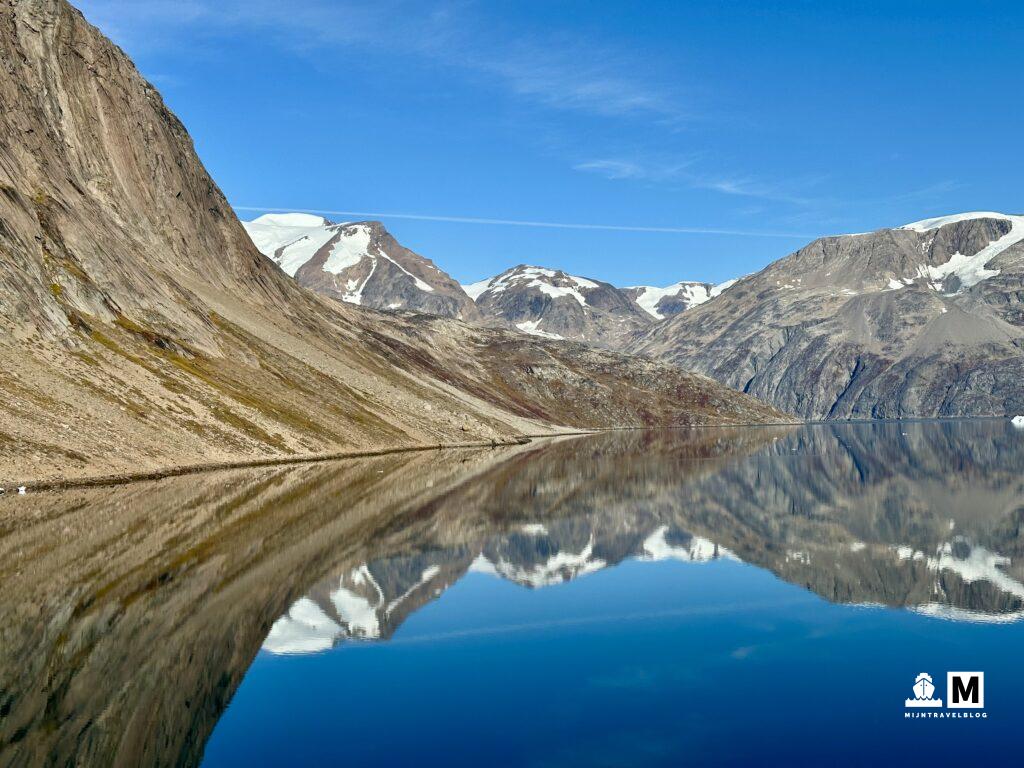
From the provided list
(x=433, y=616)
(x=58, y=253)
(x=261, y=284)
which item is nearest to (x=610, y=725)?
(x=433, y=616)

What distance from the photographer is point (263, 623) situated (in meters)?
29.0

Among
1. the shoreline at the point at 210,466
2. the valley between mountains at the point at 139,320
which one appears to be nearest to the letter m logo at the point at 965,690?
the shoreline at the point at 210,466

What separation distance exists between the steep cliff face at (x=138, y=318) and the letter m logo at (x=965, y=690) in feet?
183

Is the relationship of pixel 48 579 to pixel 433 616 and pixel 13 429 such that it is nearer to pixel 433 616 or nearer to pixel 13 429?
pixel 433 616

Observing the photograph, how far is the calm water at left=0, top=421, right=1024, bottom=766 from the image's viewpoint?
19562 mm

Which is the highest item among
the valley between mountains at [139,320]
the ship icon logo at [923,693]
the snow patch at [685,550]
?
the valley between mountains at [139,320]

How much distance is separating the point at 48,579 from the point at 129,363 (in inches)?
2436

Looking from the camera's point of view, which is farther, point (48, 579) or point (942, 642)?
point (48, 579)

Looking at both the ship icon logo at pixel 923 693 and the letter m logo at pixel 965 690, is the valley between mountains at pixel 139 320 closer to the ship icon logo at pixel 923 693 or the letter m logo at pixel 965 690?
the ship icon logo at pixel 923 693

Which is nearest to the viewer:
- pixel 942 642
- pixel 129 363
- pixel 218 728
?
pixel 218 728

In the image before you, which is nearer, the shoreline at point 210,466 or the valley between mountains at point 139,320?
the shoreline at point 210,466

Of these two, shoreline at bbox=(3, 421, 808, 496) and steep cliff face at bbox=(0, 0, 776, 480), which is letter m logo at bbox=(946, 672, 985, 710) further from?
steep cliff face at bbox=(0, 0, 776, 480)

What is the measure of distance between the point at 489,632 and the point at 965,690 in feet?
45.5

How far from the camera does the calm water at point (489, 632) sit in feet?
64.2
